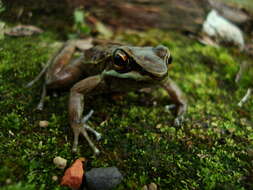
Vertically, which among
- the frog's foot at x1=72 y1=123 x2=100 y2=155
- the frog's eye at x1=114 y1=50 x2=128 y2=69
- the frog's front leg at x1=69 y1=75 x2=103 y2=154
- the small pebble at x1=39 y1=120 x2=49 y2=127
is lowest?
the small pebble at x1=39 y1=120 x2=49 y2=127

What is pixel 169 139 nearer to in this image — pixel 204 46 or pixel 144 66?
pixel 144 66

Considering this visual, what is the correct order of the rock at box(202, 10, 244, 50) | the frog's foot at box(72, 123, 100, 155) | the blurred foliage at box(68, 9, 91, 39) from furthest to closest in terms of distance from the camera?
1. the rock at box(202, 10, 244, 50)
2. the blurred foliage at box(68, 9, 91, 39)
3. the frog's foot at box(72, 123, 100, 155)

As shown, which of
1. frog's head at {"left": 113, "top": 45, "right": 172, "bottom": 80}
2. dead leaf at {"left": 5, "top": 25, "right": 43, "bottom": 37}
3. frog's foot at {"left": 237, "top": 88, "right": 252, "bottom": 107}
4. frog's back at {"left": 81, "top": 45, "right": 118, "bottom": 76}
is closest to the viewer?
frog's head at {"left": 113, "top": 45, "right": 172, "bottom": 80}

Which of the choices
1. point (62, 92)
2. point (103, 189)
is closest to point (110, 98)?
point (62, 92)

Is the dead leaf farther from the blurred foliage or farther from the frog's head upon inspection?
the frog's head

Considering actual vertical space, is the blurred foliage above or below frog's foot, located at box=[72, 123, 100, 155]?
above

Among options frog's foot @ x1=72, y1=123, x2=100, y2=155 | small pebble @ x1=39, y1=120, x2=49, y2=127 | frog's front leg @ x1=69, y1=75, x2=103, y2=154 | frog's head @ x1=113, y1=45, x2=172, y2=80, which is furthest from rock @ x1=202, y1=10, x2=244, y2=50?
small pebble @ x1=39, y1=120, x2=49, y2=127

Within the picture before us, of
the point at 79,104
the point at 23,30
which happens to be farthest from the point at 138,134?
the point at 23,30

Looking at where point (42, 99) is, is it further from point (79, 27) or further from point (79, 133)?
point (79, 27)
